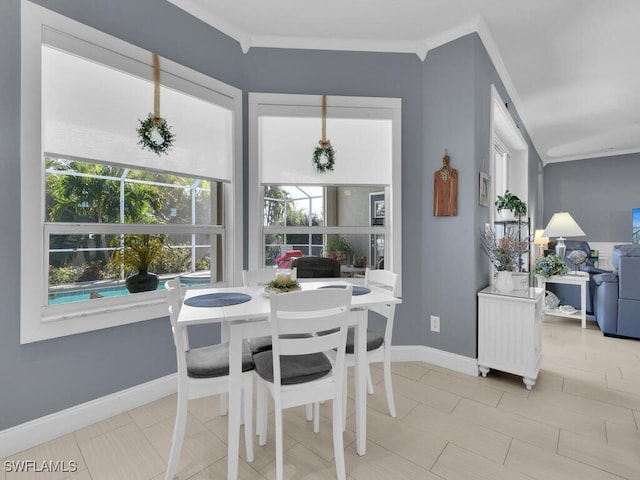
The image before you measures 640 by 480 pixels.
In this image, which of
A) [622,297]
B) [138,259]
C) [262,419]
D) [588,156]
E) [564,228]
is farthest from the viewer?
[588,156]

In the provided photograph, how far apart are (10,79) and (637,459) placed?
3816 millimetres

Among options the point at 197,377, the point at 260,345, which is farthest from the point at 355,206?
the point at 197,377

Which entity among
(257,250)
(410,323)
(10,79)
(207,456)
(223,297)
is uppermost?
(10,79)

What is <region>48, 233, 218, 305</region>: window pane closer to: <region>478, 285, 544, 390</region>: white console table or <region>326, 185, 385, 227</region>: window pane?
<region>326, 185, 385, 227</region>: window pane

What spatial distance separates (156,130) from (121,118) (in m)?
0.22

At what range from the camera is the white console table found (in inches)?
95.1

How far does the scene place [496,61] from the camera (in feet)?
10.3

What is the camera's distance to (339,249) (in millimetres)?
3094

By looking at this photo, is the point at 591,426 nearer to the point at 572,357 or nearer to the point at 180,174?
the point at 572,357

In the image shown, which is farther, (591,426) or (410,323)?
(410,323)

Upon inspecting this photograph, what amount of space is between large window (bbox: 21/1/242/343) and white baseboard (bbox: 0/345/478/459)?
472 mm

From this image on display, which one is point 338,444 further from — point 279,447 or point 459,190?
point 459,190

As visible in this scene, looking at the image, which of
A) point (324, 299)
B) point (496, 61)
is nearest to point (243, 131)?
point (324, 299)

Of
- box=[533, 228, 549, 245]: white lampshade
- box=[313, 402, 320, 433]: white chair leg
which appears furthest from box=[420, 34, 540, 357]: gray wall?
box=[533, 228, 549, 245]: white lampshade
